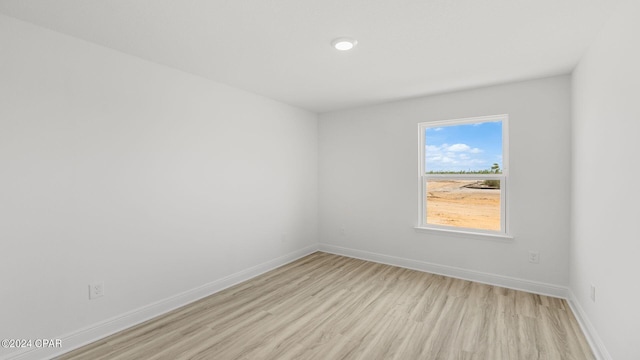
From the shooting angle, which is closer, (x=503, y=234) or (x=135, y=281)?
(x=135, y=281)

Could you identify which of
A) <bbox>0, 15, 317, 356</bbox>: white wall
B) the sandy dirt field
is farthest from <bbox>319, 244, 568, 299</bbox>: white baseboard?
<bbox>0, 15, 317, 356</bbox>: white wall

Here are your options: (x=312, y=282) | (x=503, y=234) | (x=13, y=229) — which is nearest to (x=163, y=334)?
(x=13, y=229)

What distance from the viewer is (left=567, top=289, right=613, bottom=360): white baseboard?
196 cm

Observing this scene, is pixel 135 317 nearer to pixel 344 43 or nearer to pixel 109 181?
pixel 109 181

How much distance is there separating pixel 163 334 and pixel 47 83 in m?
2.12

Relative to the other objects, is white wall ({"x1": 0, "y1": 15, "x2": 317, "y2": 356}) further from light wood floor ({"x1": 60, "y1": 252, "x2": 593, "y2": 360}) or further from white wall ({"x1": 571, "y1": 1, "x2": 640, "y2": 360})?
white wall ({"x1": 571, "y1": 1, "x2": 640, "y2": 360})

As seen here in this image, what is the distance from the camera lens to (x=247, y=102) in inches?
140

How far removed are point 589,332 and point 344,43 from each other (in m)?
3.00

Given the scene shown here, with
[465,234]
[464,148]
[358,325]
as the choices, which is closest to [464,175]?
[464,148]

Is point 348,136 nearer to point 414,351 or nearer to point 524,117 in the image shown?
point 524,117

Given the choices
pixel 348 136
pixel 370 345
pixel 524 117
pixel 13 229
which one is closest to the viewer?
pixel 13 229

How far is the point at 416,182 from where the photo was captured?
153 inches

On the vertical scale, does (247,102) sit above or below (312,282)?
above

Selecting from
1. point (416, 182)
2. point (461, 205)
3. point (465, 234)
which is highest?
point (416, 182)
